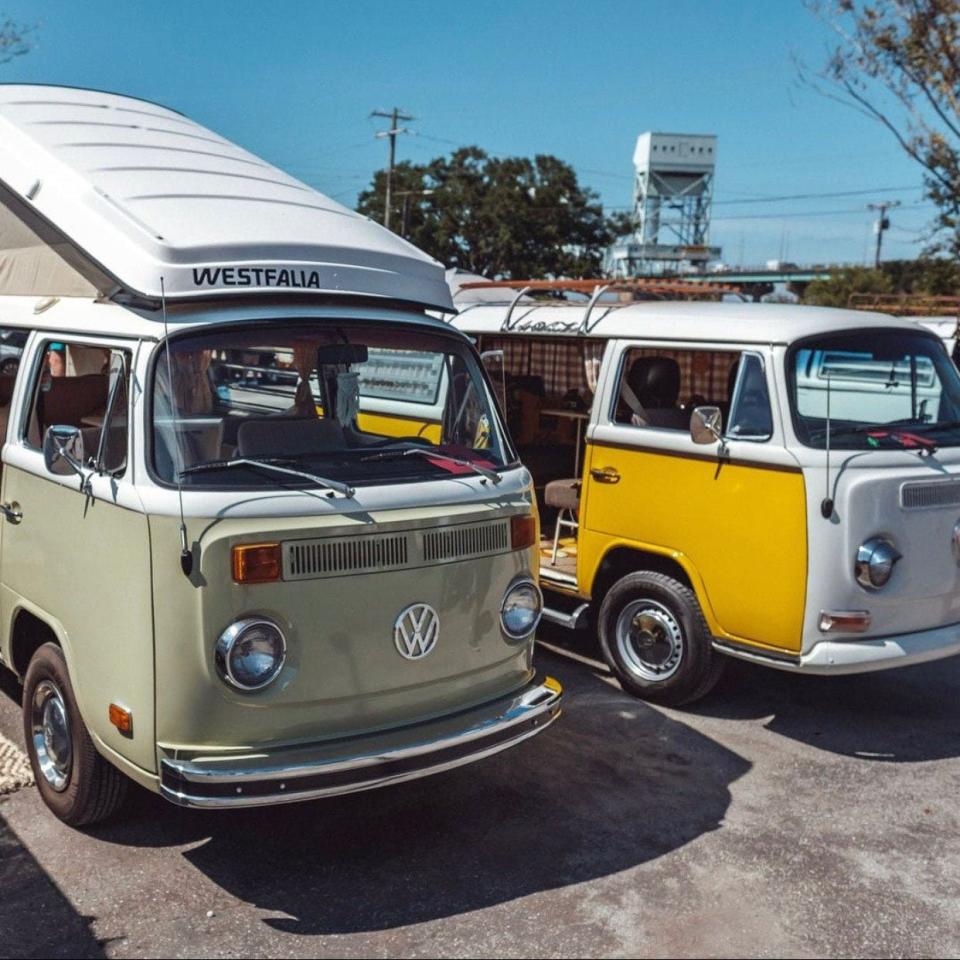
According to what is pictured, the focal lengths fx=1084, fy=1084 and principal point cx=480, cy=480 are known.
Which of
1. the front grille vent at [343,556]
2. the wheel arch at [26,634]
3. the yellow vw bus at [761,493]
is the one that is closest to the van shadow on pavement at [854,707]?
the yellow vw bus at [761,493]

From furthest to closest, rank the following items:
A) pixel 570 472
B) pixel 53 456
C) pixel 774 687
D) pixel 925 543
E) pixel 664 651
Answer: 1. pixel 570 472
2. pixel 774 687
3. pixel 664 651
4. pixel 925 543
5. pixel 53 456

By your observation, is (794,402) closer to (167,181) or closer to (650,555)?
(650,555)

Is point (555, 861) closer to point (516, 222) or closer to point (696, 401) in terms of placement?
point (696, 401)

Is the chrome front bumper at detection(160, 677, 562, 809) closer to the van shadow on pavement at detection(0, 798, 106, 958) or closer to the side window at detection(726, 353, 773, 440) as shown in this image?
the van shadow on pavement at detection(0, 798, 106, 958)

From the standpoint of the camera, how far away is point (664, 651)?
643cm

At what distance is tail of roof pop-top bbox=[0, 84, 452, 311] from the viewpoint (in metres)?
4.41

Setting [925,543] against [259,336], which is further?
[925,543]

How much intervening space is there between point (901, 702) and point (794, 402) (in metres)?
2.27

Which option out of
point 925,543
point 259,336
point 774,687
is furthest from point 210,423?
point 774,687

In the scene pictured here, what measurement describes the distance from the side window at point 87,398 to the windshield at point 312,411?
22 cm

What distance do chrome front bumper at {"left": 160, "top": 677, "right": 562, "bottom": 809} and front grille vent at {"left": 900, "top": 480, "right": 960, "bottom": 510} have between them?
94.5 inches

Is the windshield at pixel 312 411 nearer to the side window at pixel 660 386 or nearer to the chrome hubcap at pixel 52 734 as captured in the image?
the chrome hubcap at pixel 52 734

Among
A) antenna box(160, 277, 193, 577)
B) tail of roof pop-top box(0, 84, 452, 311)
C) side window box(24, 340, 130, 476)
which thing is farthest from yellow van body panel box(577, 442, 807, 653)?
side window box(24, 340, 130, 476)

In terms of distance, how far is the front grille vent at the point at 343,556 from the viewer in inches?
157
